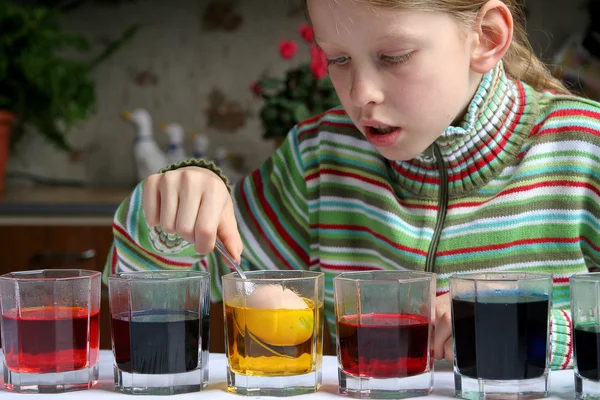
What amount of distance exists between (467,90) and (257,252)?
405 mm

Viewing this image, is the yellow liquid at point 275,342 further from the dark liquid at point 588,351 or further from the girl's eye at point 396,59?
the girl's eye at point 396,59

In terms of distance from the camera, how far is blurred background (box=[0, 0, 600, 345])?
251 centimetres

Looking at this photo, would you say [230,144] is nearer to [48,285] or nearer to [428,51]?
[428,51]

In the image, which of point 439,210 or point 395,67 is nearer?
point 395,67

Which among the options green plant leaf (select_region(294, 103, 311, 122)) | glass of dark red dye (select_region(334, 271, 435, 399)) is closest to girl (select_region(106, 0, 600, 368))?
glass of dark red dye (select_region(334, 271, 435, 399))

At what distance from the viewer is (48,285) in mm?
746

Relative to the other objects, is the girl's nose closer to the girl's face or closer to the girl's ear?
the girl's face

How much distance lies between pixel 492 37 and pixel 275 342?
1.74ft

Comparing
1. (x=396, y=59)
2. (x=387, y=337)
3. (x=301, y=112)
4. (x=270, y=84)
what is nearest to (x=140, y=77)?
(x=270, y=84)

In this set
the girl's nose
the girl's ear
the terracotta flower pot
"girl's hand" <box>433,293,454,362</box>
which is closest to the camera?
"girl's hand" <box>433,293,454,362</box>

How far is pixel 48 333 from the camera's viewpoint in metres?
0.74

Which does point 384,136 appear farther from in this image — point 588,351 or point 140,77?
point 140,77

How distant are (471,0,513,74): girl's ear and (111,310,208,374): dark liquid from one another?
51cm

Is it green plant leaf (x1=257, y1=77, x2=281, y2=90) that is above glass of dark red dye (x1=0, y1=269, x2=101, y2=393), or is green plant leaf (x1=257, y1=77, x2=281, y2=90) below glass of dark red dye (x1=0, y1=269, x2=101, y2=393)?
Result: above
